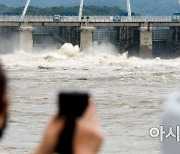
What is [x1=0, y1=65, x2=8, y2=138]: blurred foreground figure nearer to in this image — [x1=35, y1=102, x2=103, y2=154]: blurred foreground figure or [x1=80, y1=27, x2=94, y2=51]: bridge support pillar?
[x1=35, y1=102, x2=103, y2=154]: blurred foreground figure

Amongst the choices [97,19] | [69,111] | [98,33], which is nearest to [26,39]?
[97,19]

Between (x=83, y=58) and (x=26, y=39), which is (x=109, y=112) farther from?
(x=26, y=39)

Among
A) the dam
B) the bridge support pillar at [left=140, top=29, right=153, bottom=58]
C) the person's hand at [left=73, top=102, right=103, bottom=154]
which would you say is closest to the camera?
the person's hand at [left=73, top=102, right=103, bottom=154]

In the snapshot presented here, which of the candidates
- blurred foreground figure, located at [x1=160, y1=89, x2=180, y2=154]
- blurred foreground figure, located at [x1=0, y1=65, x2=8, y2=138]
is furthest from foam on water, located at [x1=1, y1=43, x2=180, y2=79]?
blurred foreground figure, located at [x1=0, y1=65, x2=8, y2=138]

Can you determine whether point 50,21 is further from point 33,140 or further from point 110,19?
point 33,140

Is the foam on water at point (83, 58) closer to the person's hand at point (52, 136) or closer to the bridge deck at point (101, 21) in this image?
the bridge deck at point (101, 21)

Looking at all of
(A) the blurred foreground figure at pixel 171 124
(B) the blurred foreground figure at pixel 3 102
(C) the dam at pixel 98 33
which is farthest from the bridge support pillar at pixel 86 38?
(B) the blurred foreground figure at pixel 3 102
